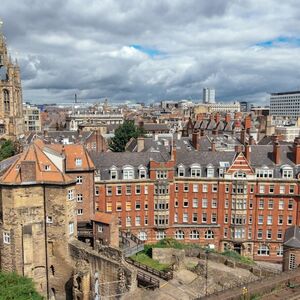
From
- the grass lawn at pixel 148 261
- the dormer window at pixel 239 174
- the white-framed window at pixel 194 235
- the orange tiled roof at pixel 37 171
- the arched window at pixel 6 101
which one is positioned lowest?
the white-framed window at pixel 194 235

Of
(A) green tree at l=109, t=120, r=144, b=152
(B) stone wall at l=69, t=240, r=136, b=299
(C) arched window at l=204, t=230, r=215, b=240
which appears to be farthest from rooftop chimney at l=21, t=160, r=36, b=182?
(A) green tree at l=109, t=120, r=144, b=152

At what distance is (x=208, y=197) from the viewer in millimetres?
61531

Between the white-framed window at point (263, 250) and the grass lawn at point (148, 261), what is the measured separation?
21.0m

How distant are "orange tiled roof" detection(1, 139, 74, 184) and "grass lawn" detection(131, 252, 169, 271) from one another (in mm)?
15591

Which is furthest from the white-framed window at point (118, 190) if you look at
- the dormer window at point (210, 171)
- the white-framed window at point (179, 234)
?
the dormer window at point (210, 171)

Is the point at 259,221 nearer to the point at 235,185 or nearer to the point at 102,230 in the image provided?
the point at 235,185

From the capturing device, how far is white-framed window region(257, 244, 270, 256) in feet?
202

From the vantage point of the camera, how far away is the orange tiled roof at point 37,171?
38.6m

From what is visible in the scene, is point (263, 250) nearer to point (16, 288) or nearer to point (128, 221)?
point (128, 221)

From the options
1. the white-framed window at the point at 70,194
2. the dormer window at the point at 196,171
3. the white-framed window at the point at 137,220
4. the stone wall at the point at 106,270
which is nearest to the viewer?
the stone wall at the point at 106,270

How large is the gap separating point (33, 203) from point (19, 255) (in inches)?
219

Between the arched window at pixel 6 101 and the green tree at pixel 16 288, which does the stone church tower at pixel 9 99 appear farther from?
the green tree at pixel 16 288

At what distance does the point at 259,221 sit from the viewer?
61.3m

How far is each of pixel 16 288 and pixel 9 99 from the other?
283 ft
